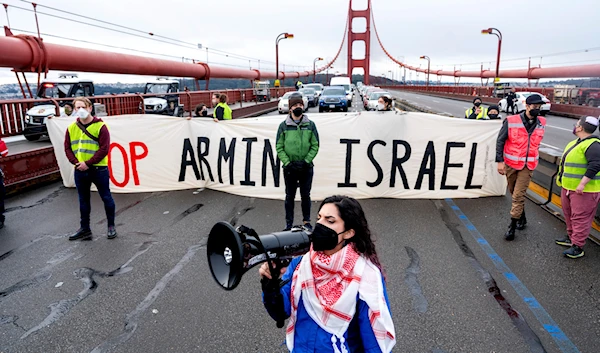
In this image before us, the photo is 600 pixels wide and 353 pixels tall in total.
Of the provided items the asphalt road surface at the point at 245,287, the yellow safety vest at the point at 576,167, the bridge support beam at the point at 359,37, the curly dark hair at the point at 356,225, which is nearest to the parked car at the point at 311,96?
the asphalt road surface at the point at 245,287

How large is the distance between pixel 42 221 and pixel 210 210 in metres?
2.46

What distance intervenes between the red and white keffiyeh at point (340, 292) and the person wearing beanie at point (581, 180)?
3859 mm

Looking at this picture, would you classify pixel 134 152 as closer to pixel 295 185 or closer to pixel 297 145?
pixel 295 185

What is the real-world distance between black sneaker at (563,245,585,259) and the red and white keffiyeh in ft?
12.9

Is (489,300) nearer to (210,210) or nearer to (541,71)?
(210,210)

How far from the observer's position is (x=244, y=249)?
168cm

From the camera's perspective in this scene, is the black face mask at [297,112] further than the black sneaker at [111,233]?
No

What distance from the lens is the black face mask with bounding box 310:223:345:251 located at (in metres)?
1.77

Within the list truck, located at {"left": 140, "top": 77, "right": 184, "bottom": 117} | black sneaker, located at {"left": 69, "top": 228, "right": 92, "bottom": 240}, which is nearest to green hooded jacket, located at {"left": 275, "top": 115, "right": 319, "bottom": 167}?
black sneaker, located at {"left": 69, "top": 228, "right": 92, "bottom": 240}

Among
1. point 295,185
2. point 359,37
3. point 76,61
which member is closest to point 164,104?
point 76,61

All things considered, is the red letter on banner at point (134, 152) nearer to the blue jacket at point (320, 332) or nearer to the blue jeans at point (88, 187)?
the blue jeans at point (88, 187)

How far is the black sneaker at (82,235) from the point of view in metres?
5.45

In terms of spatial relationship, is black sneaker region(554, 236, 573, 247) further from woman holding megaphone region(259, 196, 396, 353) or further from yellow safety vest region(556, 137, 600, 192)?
woman holding megaphone region(259, 196, 396, 353)

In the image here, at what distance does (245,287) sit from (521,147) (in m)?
3.73
